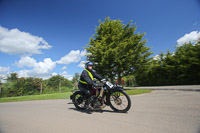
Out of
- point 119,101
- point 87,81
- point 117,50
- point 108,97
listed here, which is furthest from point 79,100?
point 117,50

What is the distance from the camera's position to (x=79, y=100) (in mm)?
4395

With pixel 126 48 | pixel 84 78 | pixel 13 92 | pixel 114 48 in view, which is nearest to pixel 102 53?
pixel 114 48

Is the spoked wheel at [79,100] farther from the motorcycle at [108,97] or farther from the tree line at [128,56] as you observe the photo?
the tree line at [128,56]

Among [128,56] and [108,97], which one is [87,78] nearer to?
[108,97]

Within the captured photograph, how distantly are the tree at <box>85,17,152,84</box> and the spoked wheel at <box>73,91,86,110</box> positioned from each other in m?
9.00

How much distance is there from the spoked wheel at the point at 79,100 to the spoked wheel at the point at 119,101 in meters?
1.19

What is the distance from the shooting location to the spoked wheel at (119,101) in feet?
11.7

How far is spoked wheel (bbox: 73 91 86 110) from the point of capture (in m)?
4.31

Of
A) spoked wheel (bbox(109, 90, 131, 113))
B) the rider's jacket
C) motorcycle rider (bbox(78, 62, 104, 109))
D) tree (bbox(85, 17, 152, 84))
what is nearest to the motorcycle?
spoked wheel (bbox(109, 90, 131, 113))

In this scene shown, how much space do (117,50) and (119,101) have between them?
10.3m

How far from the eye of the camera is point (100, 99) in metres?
3.81

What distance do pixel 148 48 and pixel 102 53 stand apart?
7.05 m

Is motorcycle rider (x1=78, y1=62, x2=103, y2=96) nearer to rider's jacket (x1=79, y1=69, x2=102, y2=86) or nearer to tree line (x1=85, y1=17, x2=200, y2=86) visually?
rider's jacket (x1=79, y1=69, x2=102, y2=86)

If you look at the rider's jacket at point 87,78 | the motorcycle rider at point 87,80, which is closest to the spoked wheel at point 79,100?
the motorcycle rider at point 87,80
